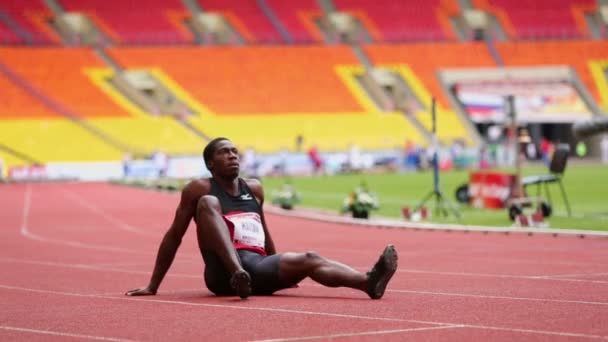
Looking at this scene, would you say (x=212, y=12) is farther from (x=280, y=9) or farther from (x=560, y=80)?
(x=560, y=80)

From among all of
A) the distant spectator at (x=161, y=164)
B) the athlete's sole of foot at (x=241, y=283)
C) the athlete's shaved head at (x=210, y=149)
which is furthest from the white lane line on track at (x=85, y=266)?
the distant spectator at (x=161, y=164)

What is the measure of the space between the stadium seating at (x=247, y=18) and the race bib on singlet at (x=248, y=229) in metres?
58.0

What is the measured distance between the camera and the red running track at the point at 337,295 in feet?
25.7

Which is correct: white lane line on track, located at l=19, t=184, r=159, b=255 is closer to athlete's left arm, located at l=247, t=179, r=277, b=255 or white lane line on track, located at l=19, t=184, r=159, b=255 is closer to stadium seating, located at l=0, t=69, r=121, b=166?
athlete's left arm, located at l=247, t=179, r=277, b=255

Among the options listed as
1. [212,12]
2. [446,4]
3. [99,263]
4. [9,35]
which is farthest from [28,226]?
[446,4]

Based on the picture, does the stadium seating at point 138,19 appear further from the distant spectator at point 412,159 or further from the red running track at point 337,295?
the red running track at point 337,295

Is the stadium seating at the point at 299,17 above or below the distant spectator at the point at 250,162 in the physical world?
above

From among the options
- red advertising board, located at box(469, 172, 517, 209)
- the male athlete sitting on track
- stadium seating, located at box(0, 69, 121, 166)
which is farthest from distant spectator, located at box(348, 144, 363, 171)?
the male athlete sitting on track

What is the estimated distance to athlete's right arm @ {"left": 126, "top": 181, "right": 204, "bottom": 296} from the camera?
32.8 feet

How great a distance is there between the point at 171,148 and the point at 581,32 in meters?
26.6

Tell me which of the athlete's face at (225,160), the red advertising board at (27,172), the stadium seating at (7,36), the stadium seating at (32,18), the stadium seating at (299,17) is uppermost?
the stadium seating at (299,17)

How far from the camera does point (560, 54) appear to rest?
6825 cm

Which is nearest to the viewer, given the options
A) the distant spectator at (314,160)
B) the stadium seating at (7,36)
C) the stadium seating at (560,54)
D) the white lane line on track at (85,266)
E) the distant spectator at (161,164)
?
the white lane line on track at (85,266)

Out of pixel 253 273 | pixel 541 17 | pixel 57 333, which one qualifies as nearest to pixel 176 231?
pixel 253 273
